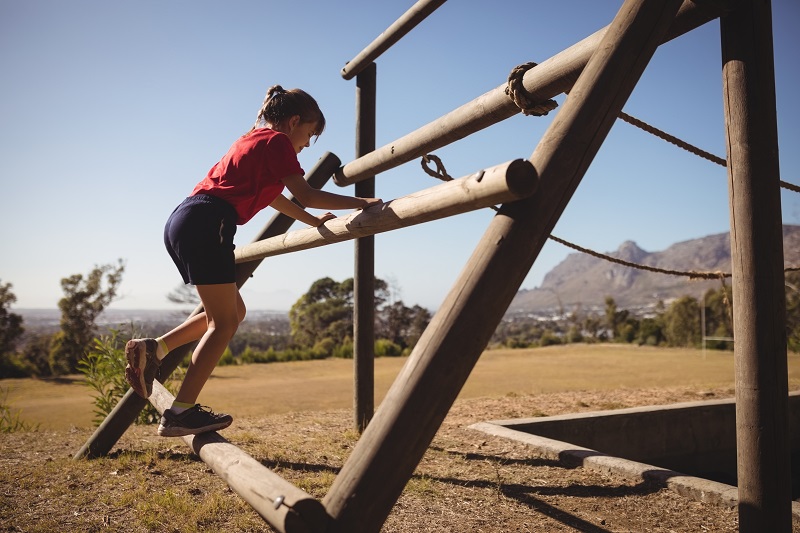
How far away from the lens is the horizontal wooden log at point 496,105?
2.05 m

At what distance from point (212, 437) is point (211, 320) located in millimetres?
463

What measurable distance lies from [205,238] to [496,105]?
4.67 ft

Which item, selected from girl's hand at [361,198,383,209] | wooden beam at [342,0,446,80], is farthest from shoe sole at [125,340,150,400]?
wooden beam at [342,0,446,80]

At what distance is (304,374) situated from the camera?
11.7 metres

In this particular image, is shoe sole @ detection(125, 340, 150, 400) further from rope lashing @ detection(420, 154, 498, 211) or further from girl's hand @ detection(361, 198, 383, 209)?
rope lashing @ detection(420, 154, 498, 211)

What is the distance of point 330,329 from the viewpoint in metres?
23.8

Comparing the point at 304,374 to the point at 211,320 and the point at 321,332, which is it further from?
the point at 321,332

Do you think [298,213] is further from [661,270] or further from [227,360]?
[227,360]

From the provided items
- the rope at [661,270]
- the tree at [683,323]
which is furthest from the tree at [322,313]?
the rope at [661,270]

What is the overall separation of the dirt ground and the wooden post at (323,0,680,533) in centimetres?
→ 126

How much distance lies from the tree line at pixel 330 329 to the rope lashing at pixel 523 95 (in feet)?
39.1

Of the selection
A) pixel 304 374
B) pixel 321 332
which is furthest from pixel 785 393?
pixel 321 332

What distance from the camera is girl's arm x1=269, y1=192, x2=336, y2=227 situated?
2.54 m

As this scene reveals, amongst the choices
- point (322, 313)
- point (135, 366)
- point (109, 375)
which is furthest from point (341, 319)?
point (135, 366)
